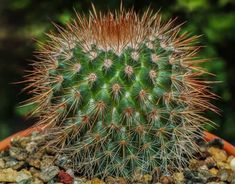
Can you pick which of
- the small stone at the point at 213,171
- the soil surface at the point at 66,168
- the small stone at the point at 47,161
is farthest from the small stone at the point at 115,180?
the small stone at the point at 213,171

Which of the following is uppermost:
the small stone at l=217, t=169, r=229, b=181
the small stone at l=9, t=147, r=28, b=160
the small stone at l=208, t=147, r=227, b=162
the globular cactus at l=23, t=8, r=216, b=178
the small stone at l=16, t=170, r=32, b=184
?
the globular cactus at l=23, t=8, r=216, b=178

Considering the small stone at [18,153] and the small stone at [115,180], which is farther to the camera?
the small stone at [18,153]

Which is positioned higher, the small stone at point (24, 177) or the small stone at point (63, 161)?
the small stone at point (63, 161)

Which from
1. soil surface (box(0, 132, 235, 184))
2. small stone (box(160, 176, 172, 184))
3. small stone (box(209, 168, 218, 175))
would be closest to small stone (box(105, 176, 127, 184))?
soil surface (box(0, 132, 235, 184))

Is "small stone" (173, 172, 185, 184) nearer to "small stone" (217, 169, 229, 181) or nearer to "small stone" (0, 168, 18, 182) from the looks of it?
"small stone" (217, 169, 229, 181)

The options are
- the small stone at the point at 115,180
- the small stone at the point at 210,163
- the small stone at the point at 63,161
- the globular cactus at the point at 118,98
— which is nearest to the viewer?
the globular cactus at the point at 118,98

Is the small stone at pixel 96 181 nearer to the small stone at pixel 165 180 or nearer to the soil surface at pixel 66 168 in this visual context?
the soil surface at pixel 66 168

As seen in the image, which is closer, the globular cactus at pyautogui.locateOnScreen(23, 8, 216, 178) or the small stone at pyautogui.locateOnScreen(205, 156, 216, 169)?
the globular cactus at pyautogui.locateOnScreen(23, 8, 216, 178)

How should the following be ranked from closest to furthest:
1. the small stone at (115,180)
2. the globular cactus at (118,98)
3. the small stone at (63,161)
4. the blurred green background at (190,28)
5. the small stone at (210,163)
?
the globular cactus at (118,98)
the small stone at (115,180)
the small stone at (63,161)
the small stone at (210,163)
the blurred green background at (190,28)
